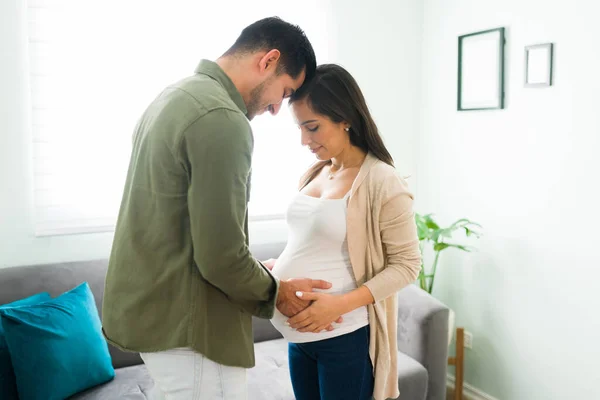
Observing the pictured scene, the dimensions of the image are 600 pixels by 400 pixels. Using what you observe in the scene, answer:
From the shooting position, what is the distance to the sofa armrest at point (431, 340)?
7.70 feet

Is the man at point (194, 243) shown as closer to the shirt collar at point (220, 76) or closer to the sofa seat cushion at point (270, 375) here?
the shirt collar at point (220, 76)

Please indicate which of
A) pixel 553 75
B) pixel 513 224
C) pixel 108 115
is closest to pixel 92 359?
pixel 108 115

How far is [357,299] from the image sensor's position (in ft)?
4.77

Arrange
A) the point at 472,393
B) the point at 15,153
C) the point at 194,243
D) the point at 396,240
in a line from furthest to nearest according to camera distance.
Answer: the point at 472,393
the point at 15,153
the point at 396,240
the point at 194,243

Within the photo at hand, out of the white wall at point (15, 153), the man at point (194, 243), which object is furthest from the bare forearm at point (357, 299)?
the white wall at point (15, 153)

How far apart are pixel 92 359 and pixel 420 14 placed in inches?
95.7

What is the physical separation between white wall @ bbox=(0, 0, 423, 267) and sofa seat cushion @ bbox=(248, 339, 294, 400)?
2.10ft

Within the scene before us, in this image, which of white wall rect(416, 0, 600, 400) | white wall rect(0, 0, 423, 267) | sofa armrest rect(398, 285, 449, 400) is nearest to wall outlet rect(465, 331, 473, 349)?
white wall rect(416, 0, 600, 400)

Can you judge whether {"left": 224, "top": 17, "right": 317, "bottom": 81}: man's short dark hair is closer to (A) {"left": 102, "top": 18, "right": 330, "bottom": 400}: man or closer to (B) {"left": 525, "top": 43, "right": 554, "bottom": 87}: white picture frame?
(A) {"left": 102, "top": 18, "right": 330, "bottom": 400}: man

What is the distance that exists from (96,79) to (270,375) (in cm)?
147

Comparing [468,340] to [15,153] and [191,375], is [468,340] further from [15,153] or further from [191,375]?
[15,153]

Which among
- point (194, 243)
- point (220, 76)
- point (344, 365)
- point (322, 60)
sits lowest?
point (344, 365)

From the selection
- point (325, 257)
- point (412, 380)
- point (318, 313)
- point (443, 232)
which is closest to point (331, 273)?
point (325, 257)

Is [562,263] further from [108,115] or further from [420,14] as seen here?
[108,115]
